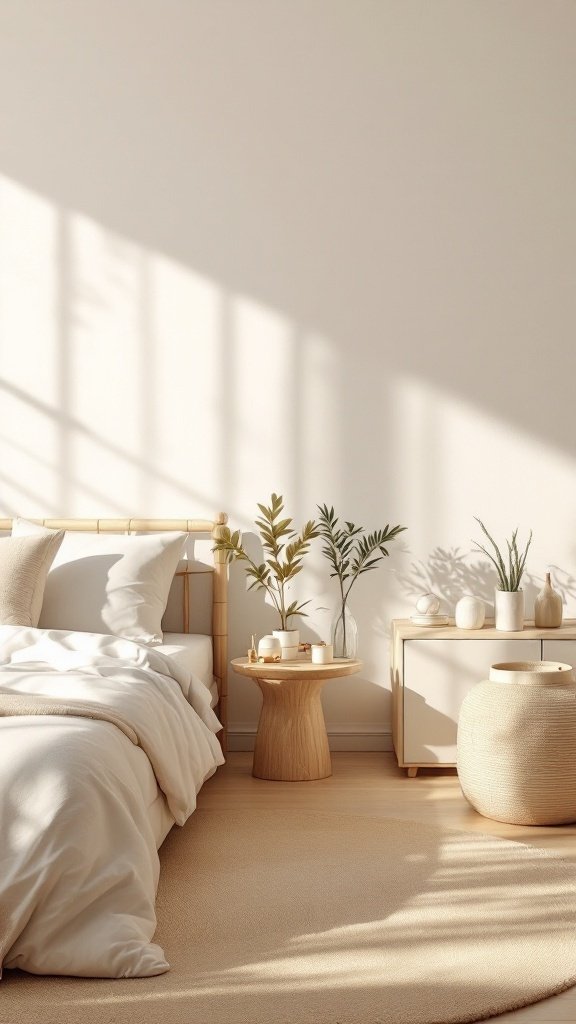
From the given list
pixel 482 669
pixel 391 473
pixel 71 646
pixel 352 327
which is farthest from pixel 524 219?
pixel 71 646

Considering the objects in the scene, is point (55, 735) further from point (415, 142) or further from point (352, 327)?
point (415, 142)

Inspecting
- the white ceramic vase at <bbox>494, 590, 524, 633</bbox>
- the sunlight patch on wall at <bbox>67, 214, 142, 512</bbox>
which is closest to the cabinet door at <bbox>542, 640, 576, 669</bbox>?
the white ceramic vase at <bbox>494, 590, 524, 633</bbox>

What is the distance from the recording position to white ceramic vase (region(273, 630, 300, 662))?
4.07 m

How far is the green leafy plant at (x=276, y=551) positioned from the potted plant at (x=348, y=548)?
7 centimetres

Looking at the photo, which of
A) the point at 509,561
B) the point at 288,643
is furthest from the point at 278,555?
the point at 509,561

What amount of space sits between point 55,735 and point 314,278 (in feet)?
8.45

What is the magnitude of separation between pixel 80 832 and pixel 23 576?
1.68 metres

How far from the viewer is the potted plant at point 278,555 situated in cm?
416

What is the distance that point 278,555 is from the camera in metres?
4.43

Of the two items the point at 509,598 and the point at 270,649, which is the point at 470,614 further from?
the point at 270,649

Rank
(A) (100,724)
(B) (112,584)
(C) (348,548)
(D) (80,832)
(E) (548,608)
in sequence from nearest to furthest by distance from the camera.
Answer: (D) (80,832) < (A) (100,724) < (B) (112,584) < (E) (548,608) < (C) (348,548)

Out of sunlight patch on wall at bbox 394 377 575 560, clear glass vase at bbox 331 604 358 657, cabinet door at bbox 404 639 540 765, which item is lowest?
cabinet door at bbox 404 639 540 765

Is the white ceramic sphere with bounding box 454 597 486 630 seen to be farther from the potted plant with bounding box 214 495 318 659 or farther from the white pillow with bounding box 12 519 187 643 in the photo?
the white pillow with bounding box 12 519 187 643

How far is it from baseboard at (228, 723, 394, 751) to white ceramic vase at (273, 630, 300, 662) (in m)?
0.55
